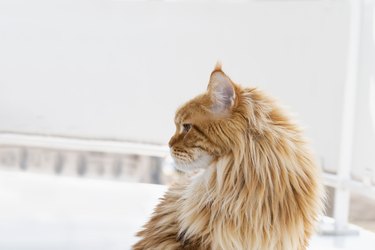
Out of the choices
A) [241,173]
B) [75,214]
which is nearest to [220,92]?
[241,173]

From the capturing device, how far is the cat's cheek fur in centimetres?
139

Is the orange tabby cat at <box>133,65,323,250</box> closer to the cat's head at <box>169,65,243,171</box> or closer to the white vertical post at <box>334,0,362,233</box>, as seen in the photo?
the cat's head at <box>169,65,243,171</box>

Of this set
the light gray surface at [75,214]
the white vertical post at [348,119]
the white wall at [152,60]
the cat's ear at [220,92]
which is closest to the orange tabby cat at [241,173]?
the cat's ear at [220,92]

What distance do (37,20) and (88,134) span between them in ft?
2.10

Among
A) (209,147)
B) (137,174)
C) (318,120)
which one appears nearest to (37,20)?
(137,174)

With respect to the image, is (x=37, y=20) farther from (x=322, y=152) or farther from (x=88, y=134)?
(x=322, y=152)

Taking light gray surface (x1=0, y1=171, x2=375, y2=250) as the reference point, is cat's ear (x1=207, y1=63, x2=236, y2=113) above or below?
above

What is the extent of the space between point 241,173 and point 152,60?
158 centimetres

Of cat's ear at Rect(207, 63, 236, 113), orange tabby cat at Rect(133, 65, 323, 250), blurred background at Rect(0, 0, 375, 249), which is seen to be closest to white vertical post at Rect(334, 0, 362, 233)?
blurred background at Rect(0, 0, 375, 249)

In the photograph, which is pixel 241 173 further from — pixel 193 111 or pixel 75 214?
pixel 75 214

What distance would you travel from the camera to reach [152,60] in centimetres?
288

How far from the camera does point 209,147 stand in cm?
137

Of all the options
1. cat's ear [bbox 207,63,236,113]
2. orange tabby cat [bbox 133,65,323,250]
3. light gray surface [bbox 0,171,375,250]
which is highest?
cat's ear [bbox 207,63,236,113]

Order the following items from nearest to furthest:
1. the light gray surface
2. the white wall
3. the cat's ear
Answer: the cat's ear, the light gray surface, the white wall
